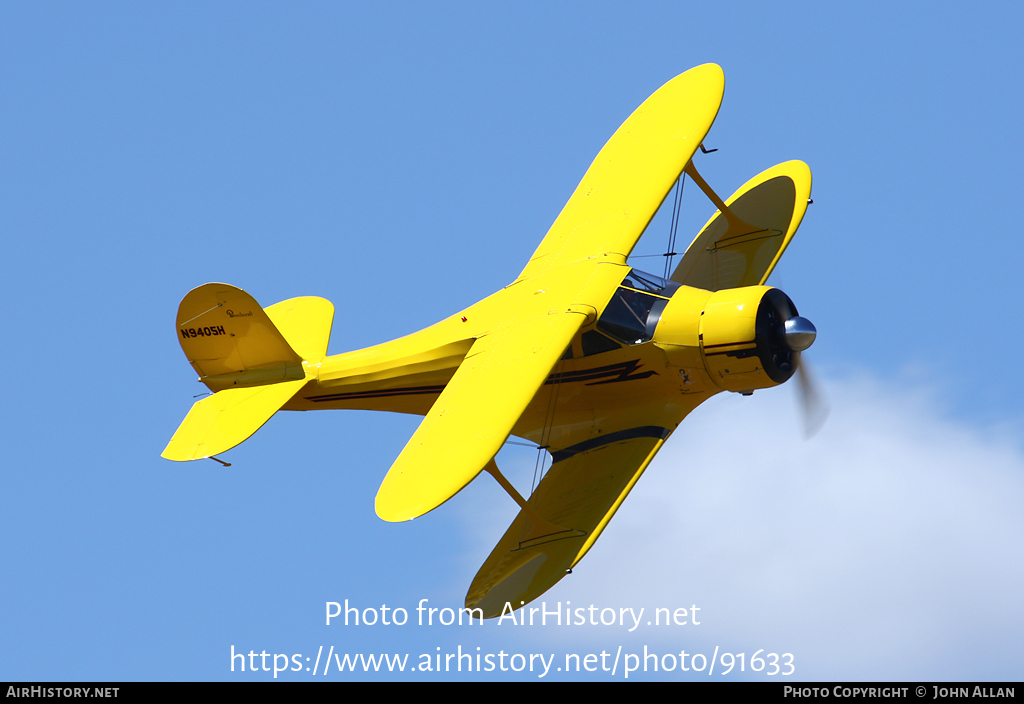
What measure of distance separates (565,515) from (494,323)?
2.64 metres

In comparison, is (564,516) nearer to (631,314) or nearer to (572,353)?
(572,353)

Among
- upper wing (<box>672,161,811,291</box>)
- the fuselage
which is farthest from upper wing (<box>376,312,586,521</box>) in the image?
upper wing (<box>672,161,811,291</box>)

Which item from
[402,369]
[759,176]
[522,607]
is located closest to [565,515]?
[522,607]

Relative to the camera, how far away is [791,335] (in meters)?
20.0

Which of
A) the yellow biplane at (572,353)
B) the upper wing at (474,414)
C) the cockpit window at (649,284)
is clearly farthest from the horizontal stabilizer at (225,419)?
the cockpit window at (649,284)

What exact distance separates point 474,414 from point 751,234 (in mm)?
6618

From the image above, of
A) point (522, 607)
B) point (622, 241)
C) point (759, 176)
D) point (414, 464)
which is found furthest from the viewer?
point (759, 176)

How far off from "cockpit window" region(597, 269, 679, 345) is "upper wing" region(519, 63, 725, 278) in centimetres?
56

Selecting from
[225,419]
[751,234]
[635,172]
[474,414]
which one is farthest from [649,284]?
[225,419]

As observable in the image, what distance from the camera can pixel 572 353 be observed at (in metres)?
20.7

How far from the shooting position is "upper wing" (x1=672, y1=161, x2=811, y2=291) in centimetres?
2262

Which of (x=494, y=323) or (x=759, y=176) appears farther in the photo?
(x=759, y=176)

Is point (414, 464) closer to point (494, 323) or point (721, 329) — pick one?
point (494, 323)

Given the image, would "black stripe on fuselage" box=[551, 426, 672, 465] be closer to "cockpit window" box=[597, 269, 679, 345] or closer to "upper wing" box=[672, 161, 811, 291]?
"cockpit window" box=[597, 269, 679, 345]
